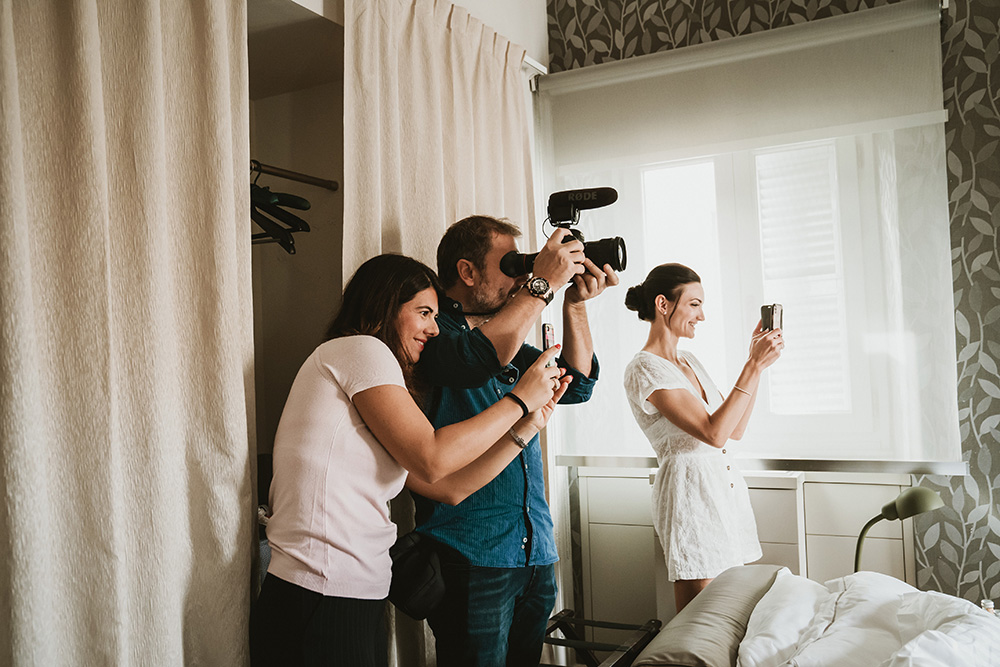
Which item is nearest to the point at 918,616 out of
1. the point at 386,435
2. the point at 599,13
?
the point at 386,435

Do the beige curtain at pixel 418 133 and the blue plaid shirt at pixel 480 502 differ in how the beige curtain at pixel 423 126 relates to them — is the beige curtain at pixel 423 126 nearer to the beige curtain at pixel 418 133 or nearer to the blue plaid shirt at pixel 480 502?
the beige curtain at pixel 418 133

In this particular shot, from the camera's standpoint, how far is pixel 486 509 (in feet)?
5.36

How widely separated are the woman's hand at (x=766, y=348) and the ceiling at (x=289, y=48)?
1.47m

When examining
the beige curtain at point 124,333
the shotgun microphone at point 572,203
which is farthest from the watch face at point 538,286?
the beige curtain at point 124,333

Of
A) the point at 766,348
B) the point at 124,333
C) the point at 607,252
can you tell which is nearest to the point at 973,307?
the point at 766,348

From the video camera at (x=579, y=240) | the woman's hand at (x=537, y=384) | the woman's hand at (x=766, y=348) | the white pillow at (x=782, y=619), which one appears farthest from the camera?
the woman's hand at (x=766, y=348)

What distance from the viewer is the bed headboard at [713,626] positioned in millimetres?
1224

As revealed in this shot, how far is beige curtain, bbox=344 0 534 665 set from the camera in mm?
1803

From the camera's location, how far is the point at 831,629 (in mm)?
1237

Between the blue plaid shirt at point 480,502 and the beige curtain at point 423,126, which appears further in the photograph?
the beige curtain at point 423,126

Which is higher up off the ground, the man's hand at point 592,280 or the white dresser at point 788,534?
the man's hand at point 592,280

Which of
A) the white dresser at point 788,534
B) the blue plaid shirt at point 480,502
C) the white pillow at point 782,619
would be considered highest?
the blue plaid shirt at point 480,502

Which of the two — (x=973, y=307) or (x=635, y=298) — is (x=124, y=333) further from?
(x=973, y=307)

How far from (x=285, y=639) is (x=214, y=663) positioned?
0.16 metres
